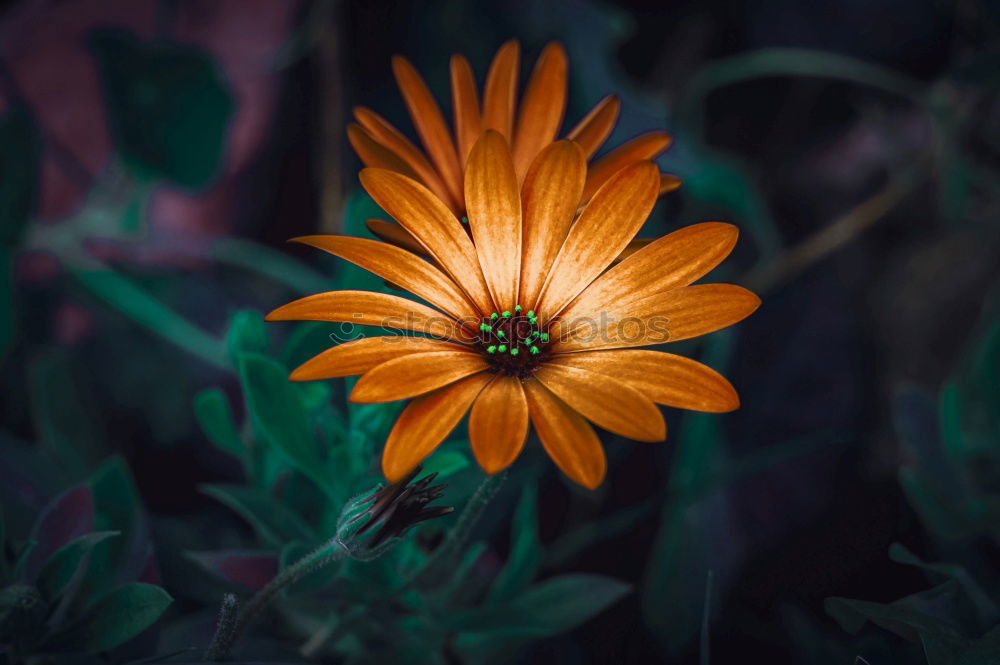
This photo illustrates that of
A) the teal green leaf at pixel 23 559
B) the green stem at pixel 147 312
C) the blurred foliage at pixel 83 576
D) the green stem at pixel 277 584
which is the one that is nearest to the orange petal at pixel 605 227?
the green stem at pixel 277 584

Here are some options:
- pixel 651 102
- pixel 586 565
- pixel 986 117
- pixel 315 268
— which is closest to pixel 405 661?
pixel 586 565

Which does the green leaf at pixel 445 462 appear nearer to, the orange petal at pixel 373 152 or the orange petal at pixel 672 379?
the orange petal at pixel 672 379

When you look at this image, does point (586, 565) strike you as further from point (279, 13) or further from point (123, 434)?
point (279, 13)

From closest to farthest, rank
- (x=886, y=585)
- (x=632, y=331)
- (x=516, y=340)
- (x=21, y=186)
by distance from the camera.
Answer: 1. (x=632, y=331)
2. (x=516, y=340)
3. (x=886, y=585)
4. (x=21, y=186)

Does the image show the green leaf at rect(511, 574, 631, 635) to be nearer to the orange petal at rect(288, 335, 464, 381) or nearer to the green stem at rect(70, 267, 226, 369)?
the orange petal at rect(288, 335, 464, 381)

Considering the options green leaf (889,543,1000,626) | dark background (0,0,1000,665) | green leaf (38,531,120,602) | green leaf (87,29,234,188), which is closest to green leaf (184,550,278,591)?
green leaf (38,531,120,602)

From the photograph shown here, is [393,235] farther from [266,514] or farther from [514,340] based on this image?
[266,514]
